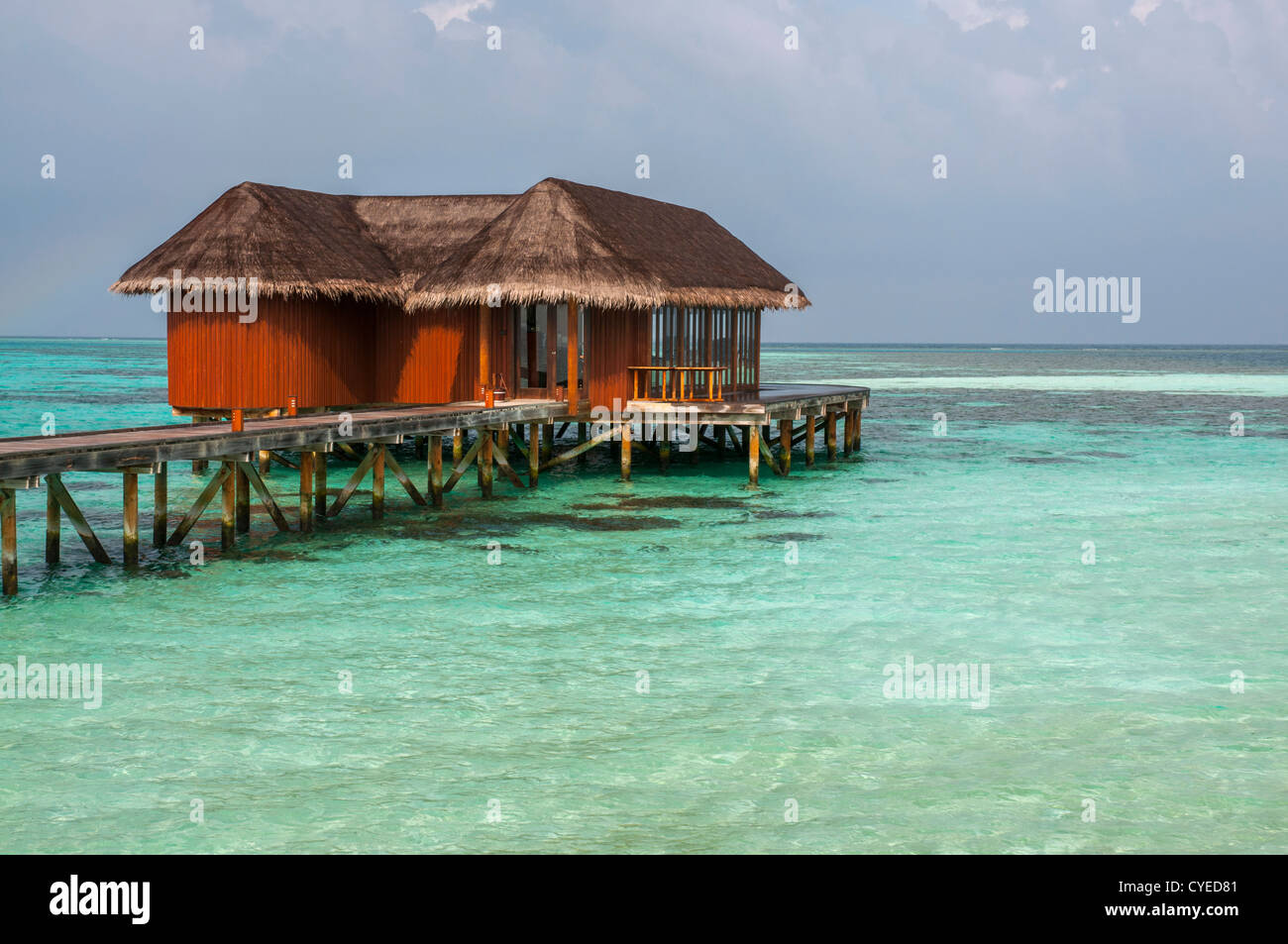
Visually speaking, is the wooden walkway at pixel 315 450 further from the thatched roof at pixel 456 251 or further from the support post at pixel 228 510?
the thatched roof at pixel 456 251

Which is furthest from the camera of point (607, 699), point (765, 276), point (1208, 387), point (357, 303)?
point (1208, 387)

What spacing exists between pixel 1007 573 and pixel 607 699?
6.81 meters

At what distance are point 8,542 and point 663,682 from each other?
6869 millimetres

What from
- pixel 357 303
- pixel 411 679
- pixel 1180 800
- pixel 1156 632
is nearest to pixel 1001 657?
pixel 1156 632

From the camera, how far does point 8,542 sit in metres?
12.5

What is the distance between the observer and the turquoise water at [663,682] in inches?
279

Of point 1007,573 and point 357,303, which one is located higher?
point 357,303

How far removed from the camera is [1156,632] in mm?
11680

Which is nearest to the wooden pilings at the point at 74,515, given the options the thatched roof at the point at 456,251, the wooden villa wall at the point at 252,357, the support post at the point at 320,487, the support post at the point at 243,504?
the support post at the point at 243,504

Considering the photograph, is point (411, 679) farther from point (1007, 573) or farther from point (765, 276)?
point (765, 276)

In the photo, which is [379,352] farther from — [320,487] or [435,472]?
[320,487]

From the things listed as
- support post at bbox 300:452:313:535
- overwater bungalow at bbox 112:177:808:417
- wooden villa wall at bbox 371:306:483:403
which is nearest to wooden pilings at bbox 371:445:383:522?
support post at bbox 300:452:313:535

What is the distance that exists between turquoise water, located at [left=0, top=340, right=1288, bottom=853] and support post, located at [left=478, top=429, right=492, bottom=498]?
0.49 meters

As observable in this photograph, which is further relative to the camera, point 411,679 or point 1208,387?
point 1208,387
